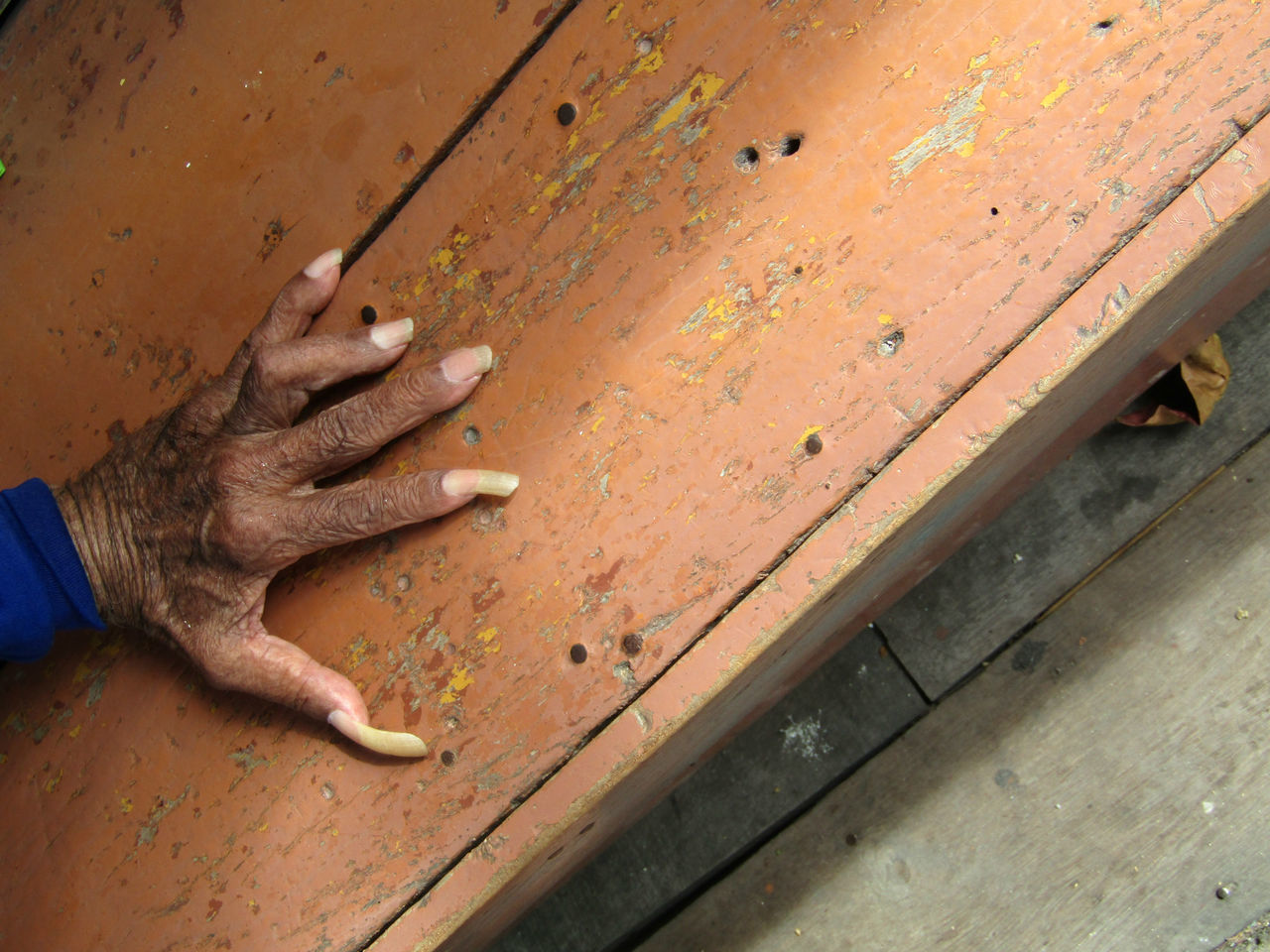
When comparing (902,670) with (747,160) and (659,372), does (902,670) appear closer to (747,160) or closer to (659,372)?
(659,372)

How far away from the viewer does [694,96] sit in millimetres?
1117

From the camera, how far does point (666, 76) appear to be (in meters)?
1.13

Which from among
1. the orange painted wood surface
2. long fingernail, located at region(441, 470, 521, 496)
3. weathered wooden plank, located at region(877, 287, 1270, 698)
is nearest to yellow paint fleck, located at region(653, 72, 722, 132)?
the orange painted wood surface

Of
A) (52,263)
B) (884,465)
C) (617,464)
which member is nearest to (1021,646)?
(884,465)

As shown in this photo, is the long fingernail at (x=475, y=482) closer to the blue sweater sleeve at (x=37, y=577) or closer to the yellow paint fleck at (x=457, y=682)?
the yellow paint fleck at (x=457, y=682)

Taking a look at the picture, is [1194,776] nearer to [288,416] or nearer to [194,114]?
[288,416]

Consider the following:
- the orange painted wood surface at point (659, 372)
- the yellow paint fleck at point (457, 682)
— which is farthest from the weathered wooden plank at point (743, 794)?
the yellow paint fleck at point (457, 682)

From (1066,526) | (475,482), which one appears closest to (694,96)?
(475,482)

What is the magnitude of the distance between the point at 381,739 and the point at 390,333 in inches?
22.2

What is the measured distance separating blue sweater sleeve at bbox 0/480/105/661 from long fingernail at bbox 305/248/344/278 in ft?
1.87

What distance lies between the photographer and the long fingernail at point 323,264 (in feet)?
4.16

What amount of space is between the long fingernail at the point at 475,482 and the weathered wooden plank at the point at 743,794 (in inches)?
48.1

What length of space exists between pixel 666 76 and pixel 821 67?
20 centimetres

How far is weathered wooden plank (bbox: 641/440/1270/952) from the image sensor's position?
1.83m
